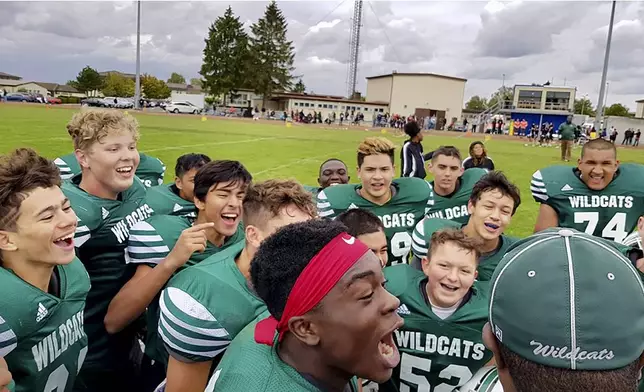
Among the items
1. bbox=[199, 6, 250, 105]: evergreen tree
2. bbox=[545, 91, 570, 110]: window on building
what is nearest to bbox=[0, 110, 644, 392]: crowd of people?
bbox=[199, 6, 250, 105]: evergreen tree

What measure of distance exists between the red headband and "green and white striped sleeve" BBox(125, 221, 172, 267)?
156 cm

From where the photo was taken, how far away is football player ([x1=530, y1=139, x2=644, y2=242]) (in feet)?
14.8

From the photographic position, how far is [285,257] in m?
1.46

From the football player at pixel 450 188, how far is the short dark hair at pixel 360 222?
2.01 m

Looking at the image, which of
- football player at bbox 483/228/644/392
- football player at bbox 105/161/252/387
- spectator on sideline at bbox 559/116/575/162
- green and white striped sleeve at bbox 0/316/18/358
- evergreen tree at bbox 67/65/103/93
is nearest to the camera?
football player at bbox 483/228/644/392

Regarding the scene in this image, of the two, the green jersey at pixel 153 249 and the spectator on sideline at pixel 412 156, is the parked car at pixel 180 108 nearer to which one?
the spectator on sideline at pixel 412 156

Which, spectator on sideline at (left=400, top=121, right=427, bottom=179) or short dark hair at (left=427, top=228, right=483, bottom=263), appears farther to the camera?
spectator on sideline at (left=400, top=121, right=427, bottom=179)

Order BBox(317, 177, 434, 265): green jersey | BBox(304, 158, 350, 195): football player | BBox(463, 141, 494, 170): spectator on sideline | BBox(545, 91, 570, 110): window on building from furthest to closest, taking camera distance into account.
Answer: BBox(545, 91, 570, 110): window on building
BBox(463, 141, 494, 170): spectator on sideline
BBox(304, 158, 350, 195): football player
BBox(317, 177, 434, 265): green jersey

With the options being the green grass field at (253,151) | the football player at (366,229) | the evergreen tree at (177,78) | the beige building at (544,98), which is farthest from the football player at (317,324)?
the evergreen tree at (177,78)

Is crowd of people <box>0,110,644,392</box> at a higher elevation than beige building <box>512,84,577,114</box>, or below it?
below

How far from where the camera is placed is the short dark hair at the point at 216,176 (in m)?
2.89

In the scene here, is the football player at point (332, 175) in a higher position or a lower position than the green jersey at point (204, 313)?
higher

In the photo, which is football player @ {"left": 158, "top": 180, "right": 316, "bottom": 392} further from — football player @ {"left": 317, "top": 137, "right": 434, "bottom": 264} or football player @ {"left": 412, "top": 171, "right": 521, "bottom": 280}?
football player @ {"left": 317, "top": 137, "right": 434, "bottom": 264}

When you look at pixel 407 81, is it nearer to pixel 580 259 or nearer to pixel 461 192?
pixel 461 192
